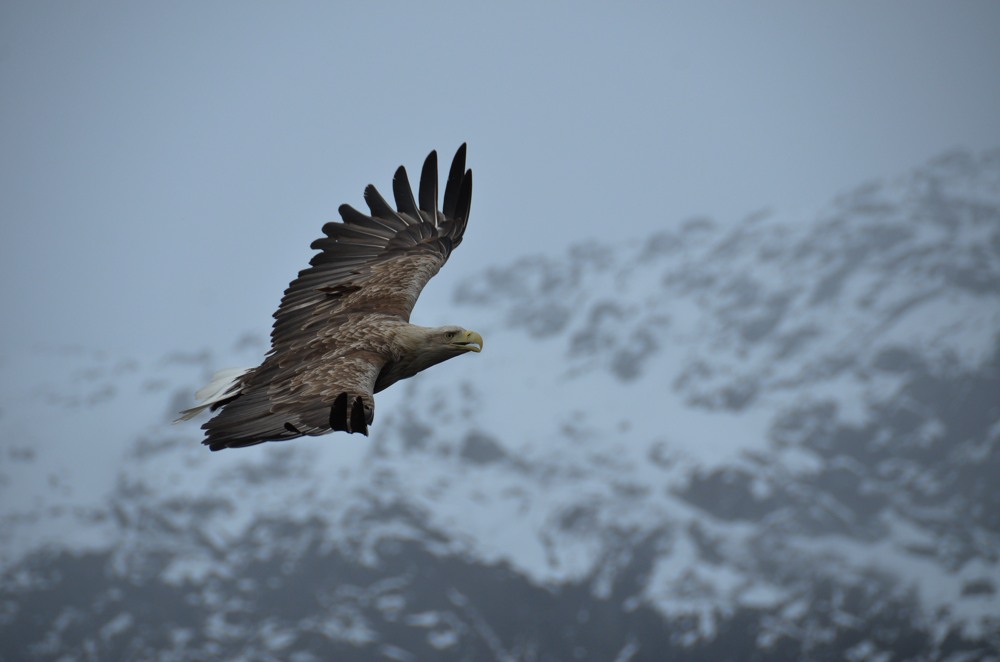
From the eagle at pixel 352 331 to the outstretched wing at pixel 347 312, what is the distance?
2 centimetres

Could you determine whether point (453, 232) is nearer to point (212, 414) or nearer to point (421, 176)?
point (421, 176)

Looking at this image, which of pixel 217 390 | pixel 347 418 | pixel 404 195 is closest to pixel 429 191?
pixel 404 195

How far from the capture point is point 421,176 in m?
21.1

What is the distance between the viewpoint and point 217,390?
1686 centimetres

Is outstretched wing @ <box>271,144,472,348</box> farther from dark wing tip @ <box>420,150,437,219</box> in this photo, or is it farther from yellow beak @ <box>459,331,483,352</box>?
yellow beak @ <box>459,331,483,352</box>

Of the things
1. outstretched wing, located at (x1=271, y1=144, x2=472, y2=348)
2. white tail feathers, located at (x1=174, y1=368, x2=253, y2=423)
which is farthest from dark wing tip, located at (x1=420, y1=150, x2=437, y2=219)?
white tail feathers, located at (x1=174, y1=368, x2=253, y2=423)

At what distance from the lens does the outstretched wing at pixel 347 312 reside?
14.5m

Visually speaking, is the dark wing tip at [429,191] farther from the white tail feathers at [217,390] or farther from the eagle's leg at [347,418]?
the eagle's leg at [347,418]

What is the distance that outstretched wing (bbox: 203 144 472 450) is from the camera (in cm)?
1448

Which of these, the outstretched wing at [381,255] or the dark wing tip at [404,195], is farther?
the dark wing tip at [404,195]

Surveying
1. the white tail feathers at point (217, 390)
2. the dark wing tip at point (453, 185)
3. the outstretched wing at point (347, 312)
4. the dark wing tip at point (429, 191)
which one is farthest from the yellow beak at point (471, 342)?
the dark wing tip at point (429, 191)

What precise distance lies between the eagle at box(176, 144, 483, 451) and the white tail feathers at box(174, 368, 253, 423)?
23 mm

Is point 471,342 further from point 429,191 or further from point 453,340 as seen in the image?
point 429,191

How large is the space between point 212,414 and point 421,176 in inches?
263
